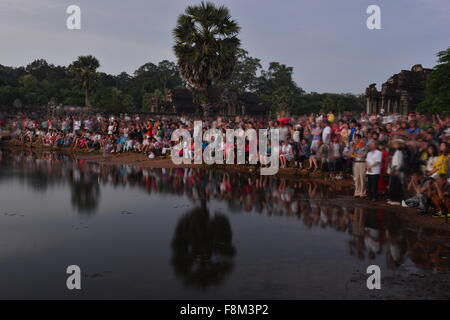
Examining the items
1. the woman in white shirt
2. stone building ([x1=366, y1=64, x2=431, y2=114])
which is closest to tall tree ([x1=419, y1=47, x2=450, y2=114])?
stone building ([x1=366, y1=64, x2=431, y2=114])

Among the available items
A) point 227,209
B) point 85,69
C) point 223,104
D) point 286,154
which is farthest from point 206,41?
point 85,69

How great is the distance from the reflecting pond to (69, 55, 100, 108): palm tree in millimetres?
52209

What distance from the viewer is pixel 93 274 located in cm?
618

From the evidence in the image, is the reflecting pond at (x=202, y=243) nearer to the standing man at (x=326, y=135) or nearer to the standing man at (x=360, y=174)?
the standing man at (x=360, y=174)

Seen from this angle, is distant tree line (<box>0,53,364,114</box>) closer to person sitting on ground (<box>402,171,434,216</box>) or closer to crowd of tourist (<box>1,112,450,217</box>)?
crowd of tourist (<box>1,112,450,217</box>)

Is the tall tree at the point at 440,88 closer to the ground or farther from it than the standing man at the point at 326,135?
farther from it

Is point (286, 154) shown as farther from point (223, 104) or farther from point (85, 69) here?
point (85, 69)

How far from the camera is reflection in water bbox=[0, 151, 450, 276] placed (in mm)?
7051

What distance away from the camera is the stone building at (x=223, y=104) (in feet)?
201

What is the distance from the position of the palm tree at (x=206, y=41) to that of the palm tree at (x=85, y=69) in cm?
3611

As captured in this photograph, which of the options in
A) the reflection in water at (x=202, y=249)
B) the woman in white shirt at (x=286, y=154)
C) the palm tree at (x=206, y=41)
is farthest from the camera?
the palm tree at (x=206, y=41)

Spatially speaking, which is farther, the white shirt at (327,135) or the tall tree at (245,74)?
the tall tree at (245,74)

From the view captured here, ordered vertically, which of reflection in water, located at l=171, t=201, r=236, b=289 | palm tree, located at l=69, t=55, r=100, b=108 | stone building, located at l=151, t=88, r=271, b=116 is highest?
palm tree, located at l=69, t=55, r=100, b=108

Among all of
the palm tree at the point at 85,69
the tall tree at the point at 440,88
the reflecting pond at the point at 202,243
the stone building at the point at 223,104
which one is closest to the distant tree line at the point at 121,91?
the palm tree at the point at 85,69
